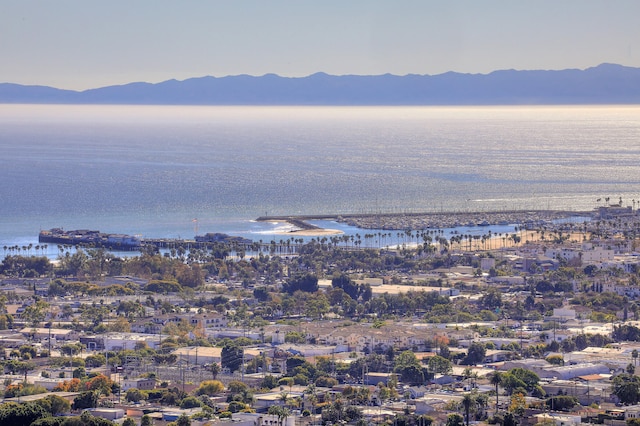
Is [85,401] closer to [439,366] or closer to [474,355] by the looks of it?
[439,366]

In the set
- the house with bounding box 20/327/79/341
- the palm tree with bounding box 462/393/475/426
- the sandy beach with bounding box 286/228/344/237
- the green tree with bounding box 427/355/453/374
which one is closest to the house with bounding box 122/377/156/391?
the green tree with bounding box 427/355/453/374

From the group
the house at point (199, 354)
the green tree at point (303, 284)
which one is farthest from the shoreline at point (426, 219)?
the house at point (199, 354)

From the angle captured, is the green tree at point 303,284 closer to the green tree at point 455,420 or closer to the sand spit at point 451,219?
the green tree at point 455,420

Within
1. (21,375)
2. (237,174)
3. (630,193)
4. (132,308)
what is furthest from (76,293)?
(237,174)

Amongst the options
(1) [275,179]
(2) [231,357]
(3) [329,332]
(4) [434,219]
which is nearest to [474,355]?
(3) [329,332]

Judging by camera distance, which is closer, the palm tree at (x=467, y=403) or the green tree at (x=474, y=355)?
the palm tree at (x=467, y=403)

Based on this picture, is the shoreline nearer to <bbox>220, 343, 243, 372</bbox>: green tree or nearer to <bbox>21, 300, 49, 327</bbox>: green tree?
<bbox>21, 300, 49, 327</bbox>: green tree

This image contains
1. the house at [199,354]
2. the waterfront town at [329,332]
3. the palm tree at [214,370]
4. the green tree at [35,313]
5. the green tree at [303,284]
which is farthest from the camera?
the green tree at [303,284]

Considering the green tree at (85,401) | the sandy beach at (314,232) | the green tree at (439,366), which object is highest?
the green tree at (85,401)

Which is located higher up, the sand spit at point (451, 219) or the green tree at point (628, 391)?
the green tree at point (628, 391)

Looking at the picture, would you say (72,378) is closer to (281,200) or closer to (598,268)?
(598,268)
